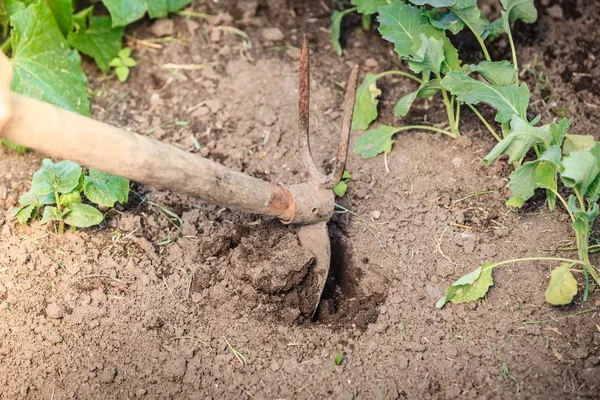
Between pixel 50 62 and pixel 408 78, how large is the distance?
1.65m

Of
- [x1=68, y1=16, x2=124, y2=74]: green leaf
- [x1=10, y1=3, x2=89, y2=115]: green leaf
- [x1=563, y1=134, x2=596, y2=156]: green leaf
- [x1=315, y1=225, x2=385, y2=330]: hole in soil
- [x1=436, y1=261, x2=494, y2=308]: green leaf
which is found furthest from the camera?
[x1=68, y1=16, x2=124, y2=74]: green leaf

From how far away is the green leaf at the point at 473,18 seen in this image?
2.67 metres

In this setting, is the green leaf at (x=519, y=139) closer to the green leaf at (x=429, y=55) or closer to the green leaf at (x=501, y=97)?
the green leaf at (x=501, y=97)

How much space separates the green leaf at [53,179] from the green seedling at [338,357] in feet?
3.74

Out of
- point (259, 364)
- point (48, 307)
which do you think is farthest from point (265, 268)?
point (48, 307)

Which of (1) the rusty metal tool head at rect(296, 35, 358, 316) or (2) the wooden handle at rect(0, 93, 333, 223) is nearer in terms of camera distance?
(2) the wooden handle at rect(0, 93, 333, 223)

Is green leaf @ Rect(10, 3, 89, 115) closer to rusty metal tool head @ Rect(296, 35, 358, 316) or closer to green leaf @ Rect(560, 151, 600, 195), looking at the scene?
rusty metal tool head @ Rect(296, 35, 358, 316)

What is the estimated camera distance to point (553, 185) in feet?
8.21

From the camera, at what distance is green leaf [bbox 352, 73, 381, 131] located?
10.1 feet

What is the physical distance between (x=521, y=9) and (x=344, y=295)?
1386mm

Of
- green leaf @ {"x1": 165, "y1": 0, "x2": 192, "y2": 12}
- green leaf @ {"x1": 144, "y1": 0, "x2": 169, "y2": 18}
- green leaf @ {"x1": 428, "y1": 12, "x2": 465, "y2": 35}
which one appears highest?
green leaf @ {"x1": 428, "y1": 12, "x2": 465, "y2": 35}

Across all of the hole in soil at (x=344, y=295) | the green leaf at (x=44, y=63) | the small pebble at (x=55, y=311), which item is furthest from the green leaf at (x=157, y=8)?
the small pebble at (x=55, y=311)

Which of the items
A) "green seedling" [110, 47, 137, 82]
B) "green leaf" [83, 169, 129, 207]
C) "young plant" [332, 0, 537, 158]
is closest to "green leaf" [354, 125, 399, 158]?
"young plant" [332, 0, 537, 158]

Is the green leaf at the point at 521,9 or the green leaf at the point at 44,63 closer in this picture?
the green leaf at the point at 521,9
